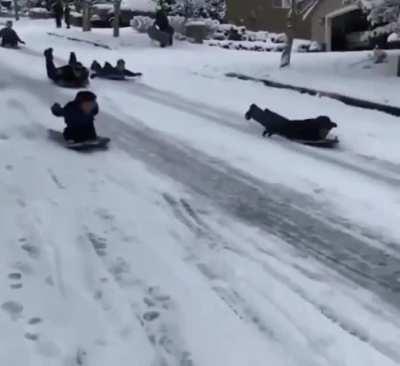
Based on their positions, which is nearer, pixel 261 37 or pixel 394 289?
pixel 394 289

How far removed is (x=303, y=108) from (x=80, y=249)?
28.5 feet

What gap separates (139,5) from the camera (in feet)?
144

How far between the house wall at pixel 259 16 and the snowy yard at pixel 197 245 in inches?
1011

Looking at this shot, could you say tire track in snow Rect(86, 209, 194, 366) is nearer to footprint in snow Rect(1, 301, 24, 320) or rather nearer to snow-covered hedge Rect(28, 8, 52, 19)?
footprint in snow Rect(1, 301, 24, 320)

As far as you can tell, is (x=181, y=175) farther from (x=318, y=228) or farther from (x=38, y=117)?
(x=38, y=117)

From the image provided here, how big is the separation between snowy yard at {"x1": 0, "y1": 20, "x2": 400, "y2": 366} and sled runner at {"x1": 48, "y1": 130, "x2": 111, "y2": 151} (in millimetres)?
140

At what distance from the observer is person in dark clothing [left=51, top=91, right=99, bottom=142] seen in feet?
32.4

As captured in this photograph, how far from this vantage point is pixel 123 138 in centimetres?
1086

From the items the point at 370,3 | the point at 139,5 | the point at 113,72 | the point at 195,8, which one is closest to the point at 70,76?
the point at 113,72

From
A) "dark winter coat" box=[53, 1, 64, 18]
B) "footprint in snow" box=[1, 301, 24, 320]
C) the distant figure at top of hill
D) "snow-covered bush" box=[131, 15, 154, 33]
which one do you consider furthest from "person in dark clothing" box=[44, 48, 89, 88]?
"dark winter coat" box=[53, 1, 64, 18]

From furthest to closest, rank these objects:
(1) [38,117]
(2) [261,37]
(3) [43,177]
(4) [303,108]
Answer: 1. (2) [261,37]
2. (4) [303,108]
3. (1) [38,117]
4. (3) [43,177]

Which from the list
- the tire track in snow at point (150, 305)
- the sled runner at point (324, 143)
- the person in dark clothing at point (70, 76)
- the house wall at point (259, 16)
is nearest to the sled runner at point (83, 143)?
the sled runner at point (324, 143)

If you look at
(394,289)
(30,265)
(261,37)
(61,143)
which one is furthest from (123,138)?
(261,37)

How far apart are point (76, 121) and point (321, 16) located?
2300 cm
